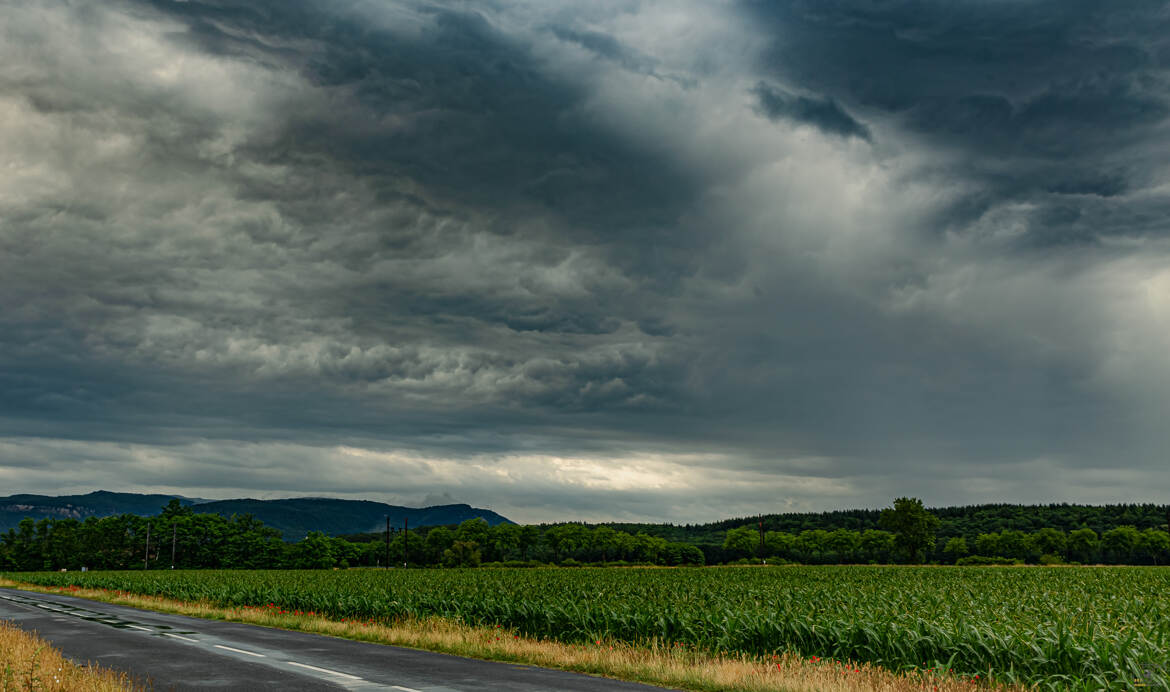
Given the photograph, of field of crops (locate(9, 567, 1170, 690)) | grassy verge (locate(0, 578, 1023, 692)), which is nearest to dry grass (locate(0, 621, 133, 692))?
grassy verge (locate(0, 578, 1023, 692))

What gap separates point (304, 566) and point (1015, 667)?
6203 inches

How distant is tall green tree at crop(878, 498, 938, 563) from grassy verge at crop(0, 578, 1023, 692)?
14315 centimetres

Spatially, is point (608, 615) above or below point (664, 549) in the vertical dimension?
above

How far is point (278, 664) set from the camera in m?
20.1

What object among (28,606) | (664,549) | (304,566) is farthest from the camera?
(664,549)

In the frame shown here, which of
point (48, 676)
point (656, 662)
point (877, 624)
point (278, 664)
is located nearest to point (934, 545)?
point (877, 624)

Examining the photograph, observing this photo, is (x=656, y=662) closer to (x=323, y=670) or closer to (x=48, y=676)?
(x=323, y=670)

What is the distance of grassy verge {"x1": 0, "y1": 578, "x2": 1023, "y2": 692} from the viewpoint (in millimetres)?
15531

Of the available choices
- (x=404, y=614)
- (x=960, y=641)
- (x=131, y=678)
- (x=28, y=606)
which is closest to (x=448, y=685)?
(x=131, y=678)

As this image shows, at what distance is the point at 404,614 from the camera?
32.9 metres

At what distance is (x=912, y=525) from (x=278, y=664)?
154 m

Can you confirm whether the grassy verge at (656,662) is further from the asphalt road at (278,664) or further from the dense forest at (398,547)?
the dense forest at (398,547)

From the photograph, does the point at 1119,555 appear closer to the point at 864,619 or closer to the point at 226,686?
the point at 864,619

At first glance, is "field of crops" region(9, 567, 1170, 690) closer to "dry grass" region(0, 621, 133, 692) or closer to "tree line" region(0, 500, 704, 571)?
"dry grass" region(0, 621, 133, 692)
